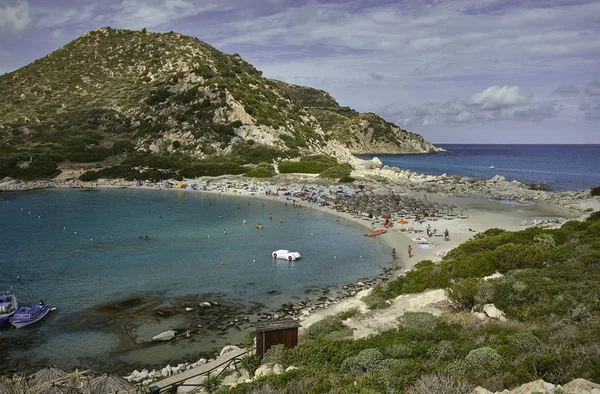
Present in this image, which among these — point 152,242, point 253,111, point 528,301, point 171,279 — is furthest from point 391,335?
point 253,111

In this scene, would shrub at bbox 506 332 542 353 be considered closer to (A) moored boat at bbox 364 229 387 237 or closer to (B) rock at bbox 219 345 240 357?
(B) rock at bbox 219 345 240 357

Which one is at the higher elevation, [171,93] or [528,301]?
[171,93]

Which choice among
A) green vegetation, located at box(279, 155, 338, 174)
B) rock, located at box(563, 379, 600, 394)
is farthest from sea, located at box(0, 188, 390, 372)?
green vegetation, located at box(279, 155, 338, 174)

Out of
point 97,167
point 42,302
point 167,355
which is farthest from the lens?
point 97,167

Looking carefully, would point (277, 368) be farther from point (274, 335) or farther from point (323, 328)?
point (323, 328)

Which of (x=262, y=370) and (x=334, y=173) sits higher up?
(x=334, y=173)

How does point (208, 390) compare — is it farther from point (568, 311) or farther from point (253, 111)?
point (253, 111)

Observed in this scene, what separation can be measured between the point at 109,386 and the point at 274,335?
5517mm

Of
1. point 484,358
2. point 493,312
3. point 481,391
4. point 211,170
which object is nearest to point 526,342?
point 484,358

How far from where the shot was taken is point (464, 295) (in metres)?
17.2

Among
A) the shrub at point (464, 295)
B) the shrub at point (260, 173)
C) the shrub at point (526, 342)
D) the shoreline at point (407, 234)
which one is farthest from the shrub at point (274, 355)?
the shrub at point (260, 173)

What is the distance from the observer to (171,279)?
27.7 m

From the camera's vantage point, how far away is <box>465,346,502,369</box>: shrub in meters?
10.0

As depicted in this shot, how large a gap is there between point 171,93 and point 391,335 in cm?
10514
